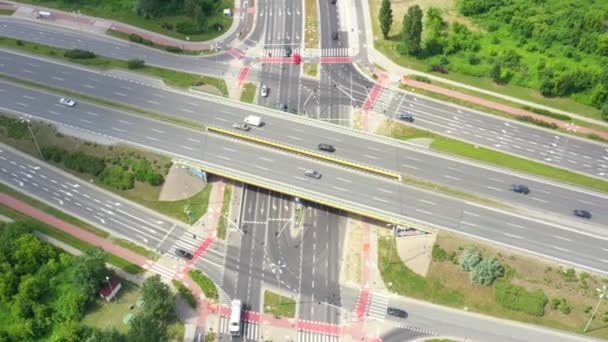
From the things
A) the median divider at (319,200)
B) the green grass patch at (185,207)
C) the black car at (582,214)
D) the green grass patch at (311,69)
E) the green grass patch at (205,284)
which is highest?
the green grass patch at (311,69)

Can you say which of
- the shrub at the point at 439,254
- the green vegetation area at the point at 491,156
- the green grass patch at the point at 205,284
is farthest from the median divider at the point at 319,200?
the green vegetation area at the point at 491,156

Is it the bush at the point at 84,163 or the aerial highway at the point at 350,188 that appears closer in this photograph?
the aerial highway at the point at 350,188

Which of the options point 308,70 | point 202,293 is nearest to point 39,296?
point 202,293

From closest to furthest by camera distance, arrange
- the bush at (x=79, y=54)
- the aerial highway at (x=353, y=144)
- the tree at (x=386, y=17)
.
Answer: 1. the aerial highway at (x=353, y=144)
2. the tree at (x=386, y=17)
3. the bush at (x=79, y=54)

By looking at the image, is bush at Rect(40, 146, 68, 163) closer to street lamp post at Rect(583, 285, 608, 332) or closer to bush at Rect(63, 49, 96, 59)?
bush at Rect(63, 49, 96, 59)

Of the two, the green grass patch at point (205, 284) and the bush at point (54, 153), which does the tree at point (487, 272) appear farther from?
the bush at point (54, 153)

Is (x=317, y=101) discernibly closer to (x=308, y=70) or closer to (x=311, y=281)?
(x=308, y=70)

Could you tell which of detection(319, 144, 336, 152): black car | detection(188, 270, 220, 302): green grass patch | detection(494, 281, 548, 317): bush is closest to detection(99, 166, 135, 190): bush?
detection(188, 270, 220, 302): green grass patch
